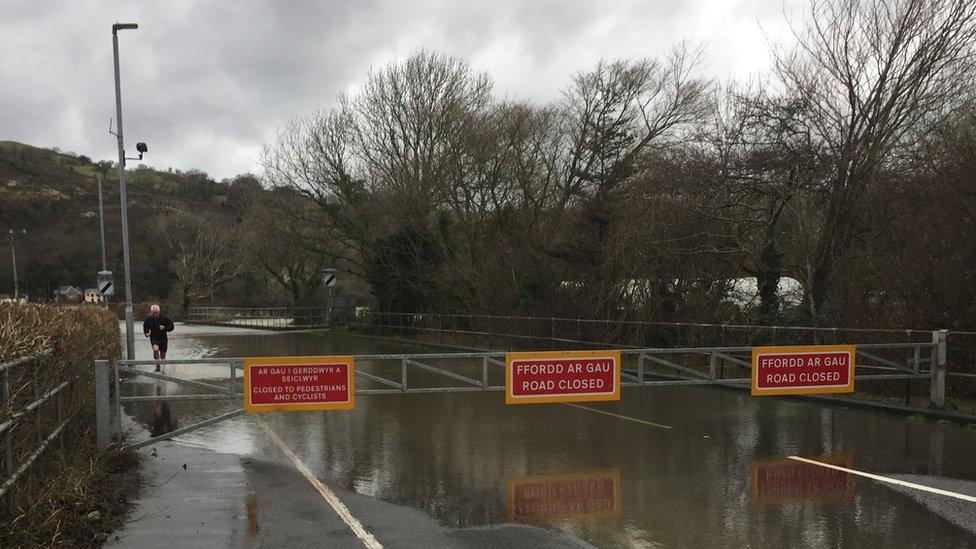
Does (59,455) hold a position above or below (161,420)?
above

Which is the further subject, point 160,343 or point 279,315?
point 279,315

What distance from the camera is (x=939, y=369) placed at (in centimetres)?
1262

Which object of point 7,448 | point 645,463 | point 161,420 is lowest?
point 161,420

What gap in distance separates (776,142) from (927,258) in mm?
5331

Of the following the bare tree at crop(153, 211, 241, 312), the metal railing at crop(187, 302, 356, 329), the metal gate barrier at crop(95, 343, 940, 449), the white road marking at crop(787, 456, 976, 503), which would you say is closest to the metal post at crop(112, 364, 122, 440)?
the metal gate barrier at crop(95, 343, 940, 449)

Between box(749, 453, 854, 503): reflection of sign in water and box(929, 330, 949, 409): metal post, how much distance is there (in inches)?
164

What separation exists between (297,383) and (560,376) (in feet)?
12.3

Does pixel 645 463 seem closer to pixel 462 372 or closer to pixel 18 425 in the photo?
pixel 18 425

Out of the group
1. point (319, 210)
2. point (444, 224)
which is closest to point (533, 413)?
point (444, 224)

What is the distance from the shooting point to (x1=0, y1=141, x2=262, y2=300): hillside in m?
87.8

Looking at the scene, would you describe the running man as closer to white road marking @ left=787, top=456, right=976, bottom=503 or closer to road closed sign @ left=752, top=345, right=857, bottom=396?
road closed sign @ left=752, top=345, right=857, bottom=396

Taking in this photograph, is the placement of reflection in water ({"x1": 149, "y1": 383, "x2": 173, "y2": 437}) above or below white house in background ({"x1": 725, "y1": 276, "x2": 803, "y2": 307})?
below

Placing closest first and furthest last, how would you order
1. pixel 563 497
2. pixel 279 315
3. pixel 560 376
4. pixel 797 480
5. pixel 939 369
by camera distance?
pixel 563 497
pixel 797 480
pixel 560 376
pixel 939 369
pixel 279 315

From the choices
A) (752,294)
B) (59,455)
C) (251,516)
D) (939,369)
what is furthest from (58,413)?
(752,294)
